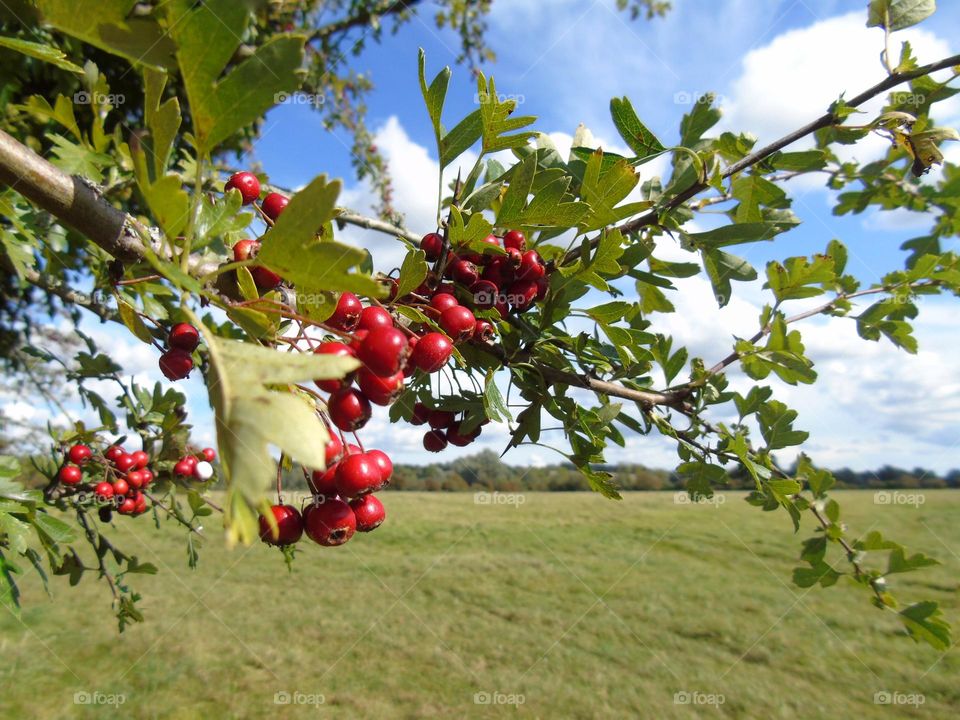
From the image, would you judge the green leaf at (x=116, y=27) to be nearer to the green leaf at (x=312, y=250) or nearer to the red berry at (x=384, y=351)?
the green leaf at (x=312, y=250)

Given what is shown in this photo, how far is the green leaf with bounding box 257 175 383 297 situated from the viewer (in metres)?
0.49

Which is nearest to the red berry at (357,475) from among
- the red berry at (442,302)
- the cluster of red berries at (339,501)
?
the cluster of red berries at (339,501)

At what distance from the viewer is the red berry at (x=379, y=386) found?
2.00 ft

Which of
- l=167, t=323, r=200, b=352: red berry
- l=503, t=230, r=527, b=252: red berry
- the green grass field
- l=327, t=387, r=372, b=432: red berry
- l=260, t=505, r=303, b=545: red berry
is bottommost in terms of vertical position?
the green grass field

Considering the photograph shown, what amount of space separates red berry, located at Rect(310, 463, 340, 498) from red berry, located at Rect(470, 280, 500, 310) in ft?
1.04

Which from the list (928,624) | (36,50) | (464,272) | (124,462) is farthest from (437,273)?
(124,462)

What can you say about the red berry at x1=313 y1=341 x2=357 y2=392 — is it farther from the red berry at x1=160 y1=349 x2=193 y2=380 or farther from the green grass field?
the green grass field

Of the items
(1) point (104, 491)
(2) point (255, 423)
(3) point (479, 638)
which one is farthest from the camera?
(3) point (479, 638)

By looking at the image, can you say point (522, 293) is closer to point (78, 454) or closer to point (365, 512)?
point (365, 512)

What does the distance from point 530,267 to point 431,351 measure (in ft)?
1.04

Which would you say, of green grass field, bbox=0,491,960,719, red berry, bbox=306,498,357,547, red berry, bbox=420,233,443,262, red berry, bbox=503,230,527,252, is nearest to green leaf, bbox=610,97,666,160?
red berry, bbox=503,230,527,252

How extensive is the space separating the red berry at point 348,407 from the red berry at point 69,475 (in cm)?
226

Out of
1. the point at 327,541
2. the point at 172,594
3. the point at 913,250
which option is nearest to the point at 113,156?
the point at 327,541

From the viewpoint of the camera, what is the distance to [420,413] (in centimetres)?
115
